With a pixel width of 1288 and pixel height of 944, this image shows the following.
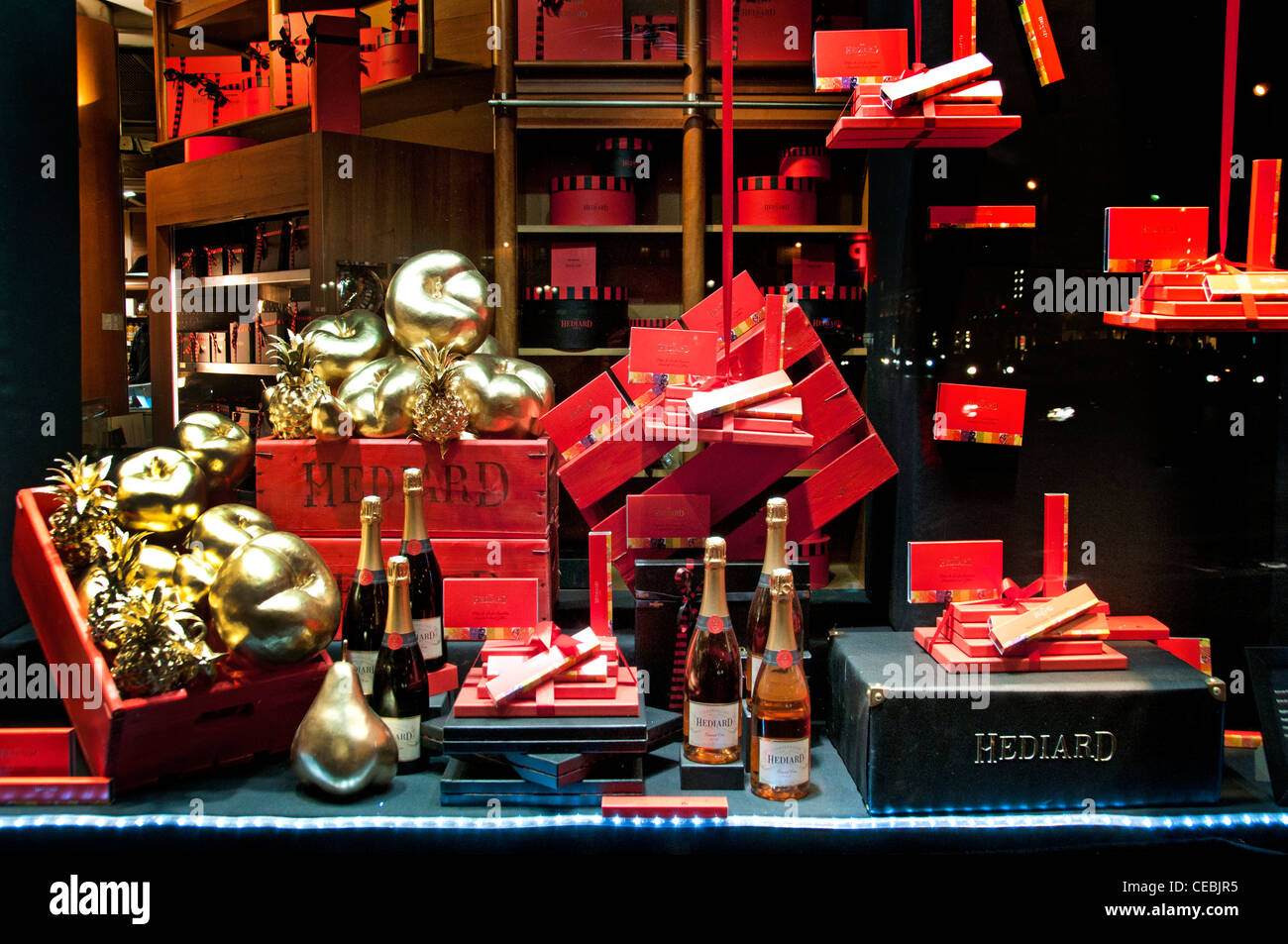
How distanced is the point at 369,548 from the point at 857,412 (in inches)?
33.1

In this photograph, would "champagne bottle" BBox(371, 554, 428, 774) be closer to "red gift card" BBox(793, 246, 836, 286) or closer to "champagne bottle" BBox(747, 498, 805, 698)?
"champagne bottle" BBox(747, 498, 805, 698)

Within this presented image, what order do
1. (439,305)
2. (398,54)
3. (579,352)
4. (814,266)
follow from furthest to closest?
1. (398,54)
2. (814,266)
3. (579,352)
4. (439,305)

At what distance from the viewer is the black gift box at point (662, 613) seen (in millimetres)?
1664

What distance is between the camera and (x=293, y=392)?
77.4 inches

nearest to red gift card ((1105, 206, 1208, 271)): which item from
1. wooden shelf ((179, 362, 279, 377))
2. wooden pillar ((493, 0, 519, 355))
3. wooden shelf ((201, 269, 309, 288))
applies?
wooden pillar ((493, 0, 519, 355))

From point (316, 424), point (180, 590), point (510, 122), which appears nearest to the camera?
point (180, 590)

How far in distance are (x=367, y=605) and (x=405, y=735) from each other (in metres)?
0.29

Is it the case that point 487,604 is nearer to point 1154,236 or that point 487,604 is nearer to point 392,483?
point 392,483

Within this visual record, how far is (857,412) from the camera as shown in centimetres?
178

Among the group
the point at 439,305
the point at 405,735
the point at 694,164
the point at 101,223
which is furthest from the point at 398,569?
the point at 101,223
